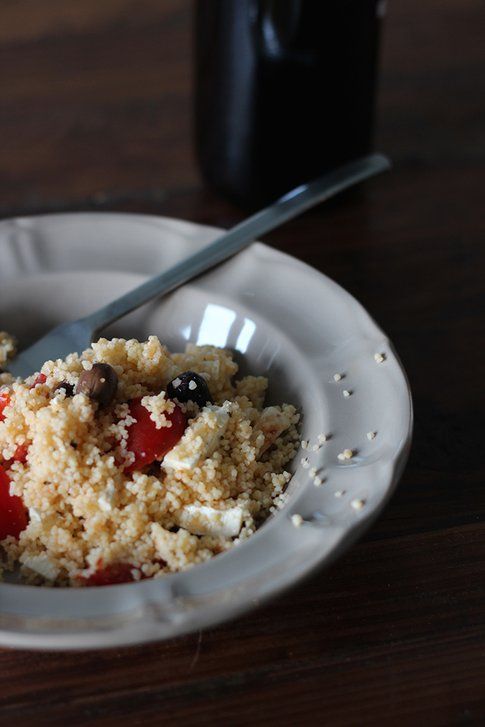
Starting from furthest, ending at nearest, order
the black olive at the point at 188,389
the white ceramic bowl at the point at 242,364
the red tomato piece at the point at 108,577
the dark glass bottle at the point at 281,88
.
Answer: the dark glass bottle at the point at 281,88
the black olive at the point at 188,389
the red tomato piece at the point at 108,577
the white ceramic bowl at the point at 242,364

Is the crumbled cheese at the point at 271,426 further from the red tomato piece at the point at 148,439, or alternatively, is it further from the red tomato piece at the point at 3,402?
the red tomato piece at the point at 3,402

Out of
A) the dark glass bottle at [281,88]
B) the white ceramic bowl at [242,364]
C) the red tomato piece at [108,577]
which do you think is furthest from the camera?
the dark glass bottle at [281,88]

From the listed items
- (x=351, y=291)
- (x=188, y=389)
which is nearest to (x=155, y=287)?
(x=188, y=389)

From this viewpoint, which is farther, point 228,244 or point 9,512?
point 228,244

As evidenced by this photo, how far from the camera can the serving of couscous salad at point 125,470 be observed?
2.54ft

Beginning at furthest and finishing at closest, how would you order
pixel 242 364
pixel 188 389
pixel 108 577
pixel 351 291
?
pixel 351 291, pixel 242 364, pixel 188 389, pixel 108 577

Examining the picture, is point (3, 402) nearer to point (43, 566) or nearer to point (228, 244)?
point (43, 566)

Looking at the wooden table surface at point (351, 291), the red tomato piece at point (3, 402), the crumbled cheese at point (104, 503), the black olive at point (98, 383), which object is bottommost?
the wooden table surface at point (351, 291)

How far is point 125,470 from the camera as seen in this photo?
82 cm

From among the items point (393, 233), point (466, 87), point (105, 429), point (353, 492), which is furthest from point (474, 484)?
point (466, 87)

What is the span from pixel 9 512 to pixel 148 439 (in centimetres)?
14

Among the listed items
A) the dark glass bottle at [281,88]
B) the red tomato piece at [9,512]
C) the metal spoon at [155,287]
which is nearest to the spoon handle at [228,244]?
the metal spoon at [155,287]

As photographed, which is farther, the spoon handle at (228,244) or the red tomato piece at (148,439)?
the spoon handle at (228,244)

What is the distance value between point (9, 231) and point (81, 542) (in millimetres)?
442
